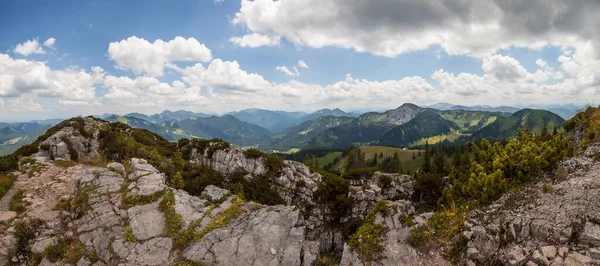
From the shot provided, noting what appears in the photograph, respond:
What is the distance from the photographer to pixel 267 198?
4925 centimetres

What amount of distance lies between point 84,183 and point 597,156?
48178 millimetres

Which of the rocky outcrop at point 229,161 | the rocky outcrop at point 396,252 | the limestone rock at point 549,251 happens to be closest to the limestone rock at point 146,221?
the rocky outcrop at point 396,252

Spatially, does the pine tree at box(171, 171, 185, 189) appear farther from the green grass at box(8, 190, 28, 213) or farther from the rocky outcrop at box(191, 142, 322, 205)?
the rocky outcrop at box(191, 142, 322, 205)

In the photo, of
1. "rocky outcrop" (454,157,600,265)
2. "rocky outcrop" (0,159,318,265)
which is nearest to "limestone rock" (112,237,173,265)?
"rocky outcrop" (0,159,318,265)

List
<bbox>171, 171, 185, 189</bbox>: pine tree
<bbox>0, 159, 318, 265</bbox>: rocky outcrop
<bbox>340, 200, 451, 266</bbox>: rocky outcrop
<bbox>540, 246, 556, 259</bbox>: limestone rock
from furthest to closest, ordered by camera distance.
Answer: <bbox>171, 171, 185, 189</bbox>: pine tree < <bbox>340, 200, 451, 266</bbox>: rocky outcrop < <bbox>0, 159, 318, 265</bbox>: rocky outcrop < <bbox>540, 246, 556, 259</bbox>: limestone rock

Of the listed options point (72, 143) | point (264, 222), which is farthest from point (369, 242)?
point (72, 143)

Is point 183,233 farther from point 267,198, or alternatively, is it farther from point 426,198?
point 426,198

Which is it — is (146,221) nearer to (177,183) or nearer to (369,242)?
(177,183)

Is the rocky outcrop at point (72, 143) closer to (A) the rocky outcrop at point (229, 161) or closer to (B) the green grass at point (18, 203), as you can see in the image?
(A) the rocky outcrop at point (229, 161)

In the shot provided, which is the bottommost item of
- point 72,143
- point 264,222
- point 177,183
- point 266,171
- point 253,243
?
point 266,171

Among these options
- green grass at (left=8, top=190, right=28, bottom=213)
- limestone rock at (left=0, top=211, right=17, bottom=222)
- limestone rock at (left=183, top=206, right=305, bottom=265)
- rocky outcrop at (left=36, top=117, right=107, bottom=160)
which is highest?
rocky outcrop at (left=36, top=117, right=107, bottom=160)

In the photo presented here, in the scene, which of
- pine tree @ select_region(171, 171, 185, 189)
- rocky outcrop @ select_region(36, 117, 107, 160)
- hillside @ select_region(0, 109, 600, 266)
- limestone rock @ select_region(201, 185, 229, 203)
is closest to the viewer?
hillside @ select_region(0, 109, 600, 266)

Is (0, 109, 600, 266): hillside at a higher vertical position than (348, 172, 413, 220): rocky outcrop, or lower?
higher

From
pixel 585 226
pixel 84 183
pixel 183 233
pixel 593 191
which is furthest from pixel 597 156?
pixel 84 183
